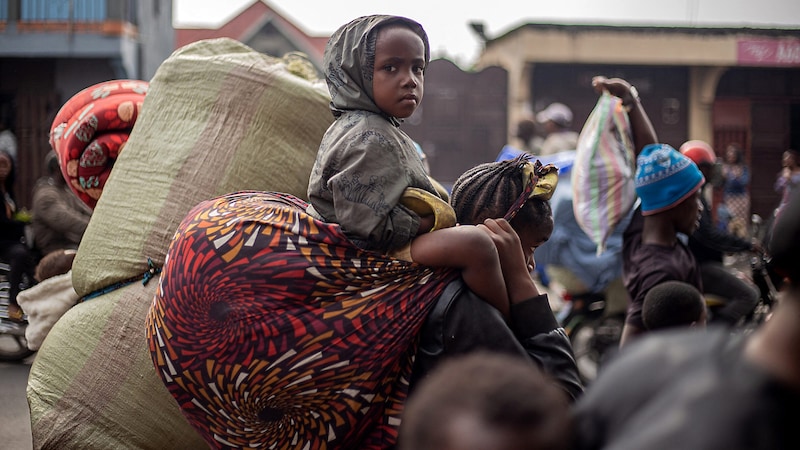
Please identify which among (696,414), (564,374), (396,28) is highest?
(396,28)

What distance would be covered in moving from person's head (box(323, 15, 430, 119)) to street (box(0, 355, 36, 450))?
3.20m

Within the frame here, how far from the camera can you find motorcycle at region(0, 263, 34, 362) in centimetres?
684

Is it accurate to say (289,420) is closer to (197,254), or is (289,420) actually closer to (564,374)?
(197,254)

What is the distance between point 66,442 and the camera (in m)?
3.12

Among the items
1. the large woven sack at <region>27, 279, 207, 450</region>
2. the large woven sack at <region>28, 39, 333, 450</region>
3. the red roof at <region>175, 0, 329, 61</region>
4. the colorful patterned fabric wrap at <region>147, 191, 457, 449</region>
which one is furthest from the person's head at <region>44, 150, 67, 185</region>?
the red roof at <region>175, 0, 329, 61</region>

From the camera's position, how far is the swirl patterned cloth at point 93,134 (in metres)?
3.52

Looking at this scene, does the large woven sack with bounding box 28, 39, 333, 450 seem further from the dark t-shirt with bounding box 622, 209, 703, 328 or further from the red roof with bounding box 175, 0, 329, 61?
the red roof with bounding box 175, 0, 329, 61

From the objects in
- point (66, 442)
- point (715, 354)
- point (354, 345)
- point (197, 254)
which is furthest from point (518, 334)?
point (66, 442)

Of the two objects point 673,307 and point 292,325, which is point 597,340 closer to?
point 673,307

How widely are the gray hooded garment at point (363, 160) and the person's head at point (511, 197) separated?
19cm

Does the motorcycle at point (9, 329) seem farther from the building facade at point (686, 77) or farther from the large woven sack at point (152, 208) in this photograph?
the building facade at point (686, 77)

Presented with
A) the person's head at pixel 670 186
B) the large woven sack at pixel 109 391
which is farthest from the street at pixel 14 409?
the person's head at pixel 670 186

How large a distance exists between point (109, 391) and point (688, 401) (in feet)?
8.27

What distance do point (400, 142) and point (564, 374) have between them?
28.0 inches
